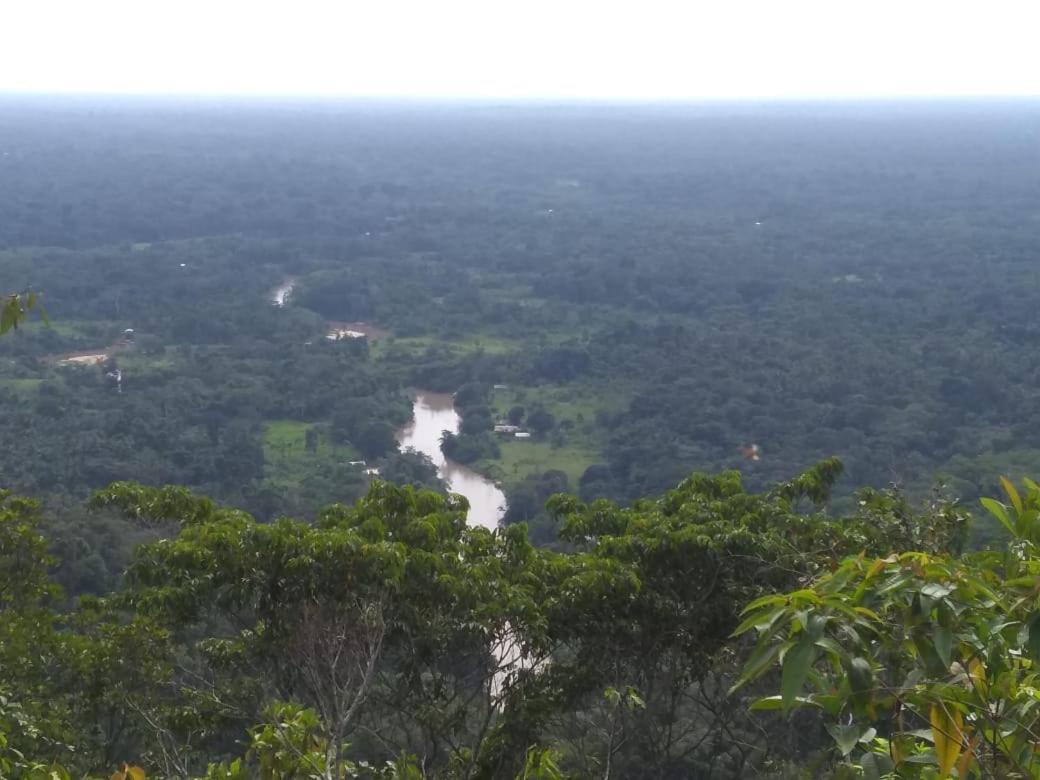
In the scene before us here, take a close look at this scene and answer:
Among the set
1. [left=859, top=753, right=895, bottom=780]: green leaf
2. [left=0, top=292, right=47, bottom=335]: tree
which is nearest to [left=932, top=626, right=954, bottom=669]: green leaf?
[left=859, top=753, right=895, bottom=780]: green leaf

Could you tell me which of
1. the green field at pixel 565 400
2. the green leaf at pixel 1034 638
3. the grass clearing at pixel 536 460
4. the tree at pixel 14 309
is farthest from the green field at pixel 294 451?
the green leaf at pixel 1034 638

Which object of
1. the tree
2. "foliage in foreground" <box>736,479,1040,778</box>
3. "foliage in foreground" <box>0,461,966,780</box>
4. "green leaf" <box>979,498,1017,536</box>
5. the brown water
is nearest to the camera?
"foliage in foreground" <box>736,479,1040,778</box>

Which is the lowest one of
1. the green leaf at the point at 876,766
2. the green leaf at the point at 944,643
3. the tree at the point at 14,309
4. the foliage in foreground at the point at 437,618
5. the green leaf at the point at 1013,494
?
the foliage in foreground at the point at 437,618

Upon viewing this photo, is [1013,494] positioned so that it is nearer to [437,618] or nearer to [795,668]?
[795,668]

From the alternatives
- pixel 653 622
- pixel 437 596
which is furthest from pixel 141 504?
pixel 653 622

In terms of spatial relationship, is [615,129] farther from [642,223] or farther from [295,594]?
[295,594]

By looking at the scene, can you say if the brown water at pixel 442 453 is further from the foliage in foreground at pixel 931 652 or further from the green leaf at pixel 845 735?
the green leaf at pixel 845 735

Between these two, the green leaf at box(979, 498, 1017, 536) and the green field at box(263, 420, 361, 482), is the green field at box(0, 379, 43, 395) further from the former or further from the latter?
the green leaf at box(979, 498, 1017, 536)
